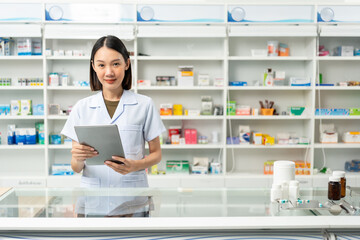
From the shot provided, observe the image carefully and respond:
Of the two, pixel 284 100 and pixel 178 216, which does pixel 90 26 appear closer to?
pixel 284 100

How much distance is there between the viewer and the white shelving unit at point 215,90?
167 inches

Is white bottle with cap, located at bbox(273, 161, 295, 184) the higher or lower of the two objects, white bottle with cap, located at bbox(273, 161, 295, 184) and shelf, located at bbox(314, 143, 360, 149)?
the higher

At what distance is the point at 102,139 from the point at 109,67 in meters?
0.41

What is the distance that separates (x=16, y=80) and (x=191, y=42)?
84.9 inches

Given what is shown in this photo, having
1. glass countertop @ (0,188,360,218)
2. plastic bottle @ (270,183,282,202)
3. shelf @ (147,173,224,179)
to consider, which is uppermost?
plastic bottle @ (270,183,282,202)

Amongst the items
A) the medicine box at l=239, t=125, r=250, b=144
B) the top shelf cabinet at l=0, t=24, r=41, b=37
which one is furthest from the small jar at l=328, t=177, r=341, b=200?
the top shelf cabinet at l=0, t=24, r=41, b=37

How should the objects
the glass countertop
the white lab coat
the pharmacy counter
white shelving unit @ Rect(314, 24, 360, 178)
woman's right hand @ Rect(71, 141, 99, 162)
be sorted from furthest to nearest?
white shelving unit @ Rect(314, 24, 360, 178), the white lab coat, woman's right hand @ Rect(71, 141, 99, 162), the glass countertop, the pharmacy counter

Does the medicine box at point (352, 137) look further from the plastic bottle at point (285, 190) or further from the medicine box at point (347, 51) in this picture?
the plastic bottle at point (285, 190)

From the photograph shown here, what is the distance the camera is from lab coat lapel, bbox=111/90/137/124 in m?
2.13

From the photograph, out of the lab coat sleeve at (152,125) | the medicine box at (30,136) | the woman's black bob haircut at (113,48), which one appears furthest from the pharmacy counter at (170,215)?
the medicine box at (30,136)

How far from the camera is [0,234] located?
1.45 m

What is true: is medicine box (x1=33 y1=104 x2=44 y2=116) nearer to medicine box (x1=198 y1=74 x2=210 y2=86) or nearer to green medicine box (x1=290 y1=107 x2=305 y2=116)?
medicine box (x1=198 y1=74 x2=210 y2=86)

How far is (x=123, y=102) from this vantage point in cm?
215

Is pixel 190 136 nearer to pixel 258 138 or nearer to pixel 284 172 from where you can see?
pixel 258 138
